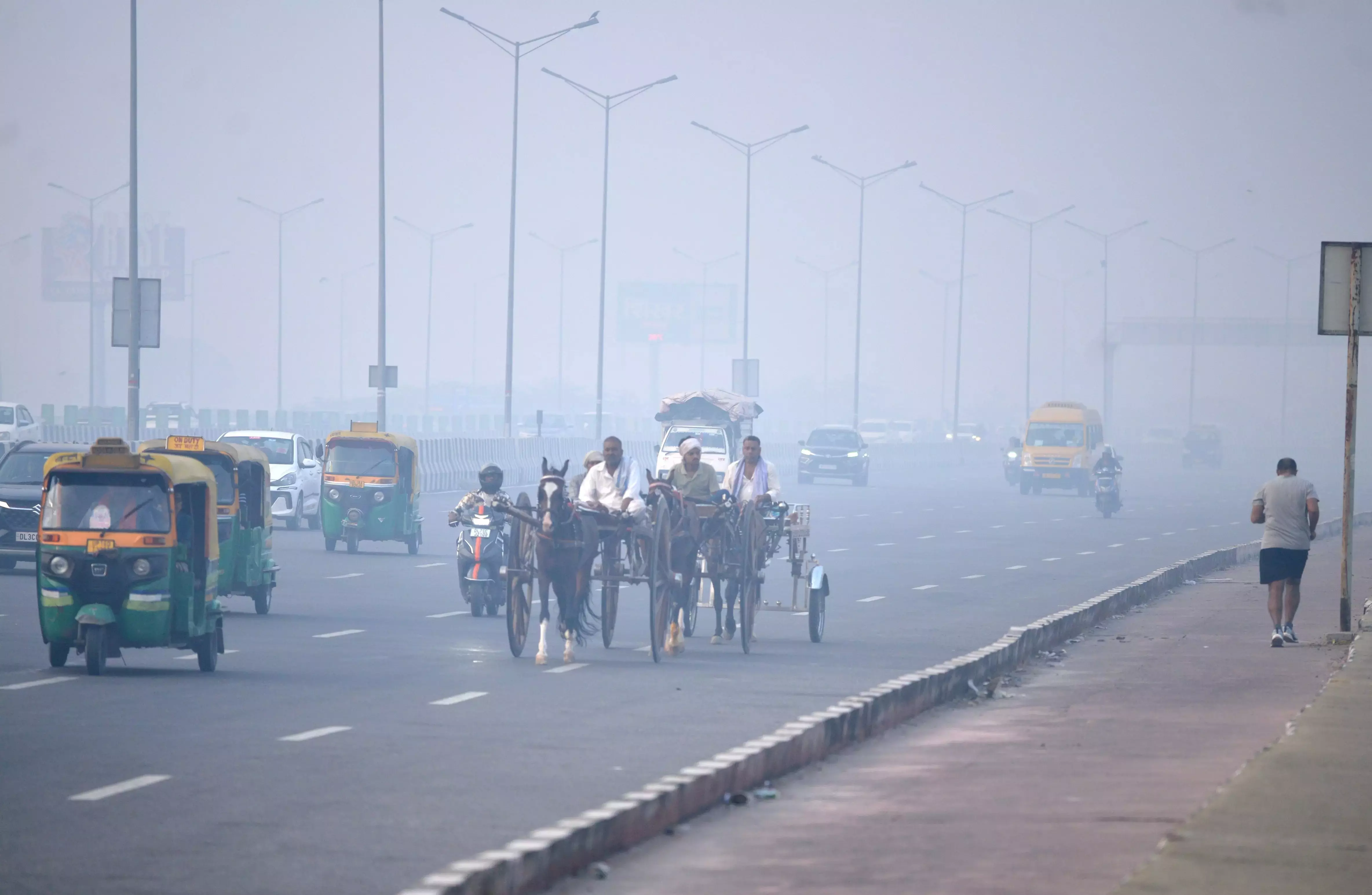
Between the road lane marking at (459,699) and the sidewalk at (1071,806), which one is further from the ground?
the sidewalk at (1071,806)

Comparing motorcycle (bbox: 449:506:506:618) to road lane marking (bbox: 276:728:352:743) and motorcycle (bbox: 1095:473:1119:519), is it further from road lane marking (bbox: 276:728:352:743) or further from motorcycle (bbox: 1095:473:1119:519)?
motorcycle (bbox: 1095:473:1119:519)

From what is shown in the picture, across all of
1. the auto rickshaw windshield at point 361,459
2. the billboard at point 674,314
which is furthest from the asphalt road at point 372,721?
the billboard at point 674,314

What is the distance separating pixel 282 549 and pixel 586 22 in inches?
824

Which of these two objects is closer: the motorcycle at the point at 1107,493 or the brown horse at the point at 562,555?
the brown horse at the point at 562,555

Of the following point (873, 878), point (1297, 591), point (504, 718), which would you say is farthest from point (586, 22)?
point (873, 878)

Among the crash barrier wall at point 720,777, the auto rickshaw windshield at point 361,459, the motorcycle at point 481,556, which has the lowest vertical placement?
the crash barrier wall at point 720,777

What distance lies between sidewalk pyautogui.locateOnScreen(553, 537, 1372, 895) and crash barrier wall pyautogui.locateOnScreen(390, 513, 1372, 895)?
0.33 ft

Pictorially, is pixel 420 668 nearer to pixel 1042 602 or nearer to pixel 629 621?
pixel 629 621

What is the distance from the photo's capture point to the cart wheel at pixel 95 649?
1438 centimetres

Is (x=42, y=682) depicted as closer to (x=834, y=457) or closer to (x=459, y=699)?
(x=459, y=699)

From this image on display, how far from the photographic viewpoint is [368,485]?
2848 cm

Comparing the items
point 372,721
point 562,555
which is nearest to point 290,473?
point 562,555

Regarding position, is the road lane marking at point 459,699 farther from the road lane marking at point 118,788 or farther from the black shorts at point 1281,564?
the black shorts at point 1281,564

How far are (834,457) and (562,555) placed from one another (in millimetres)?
47861
